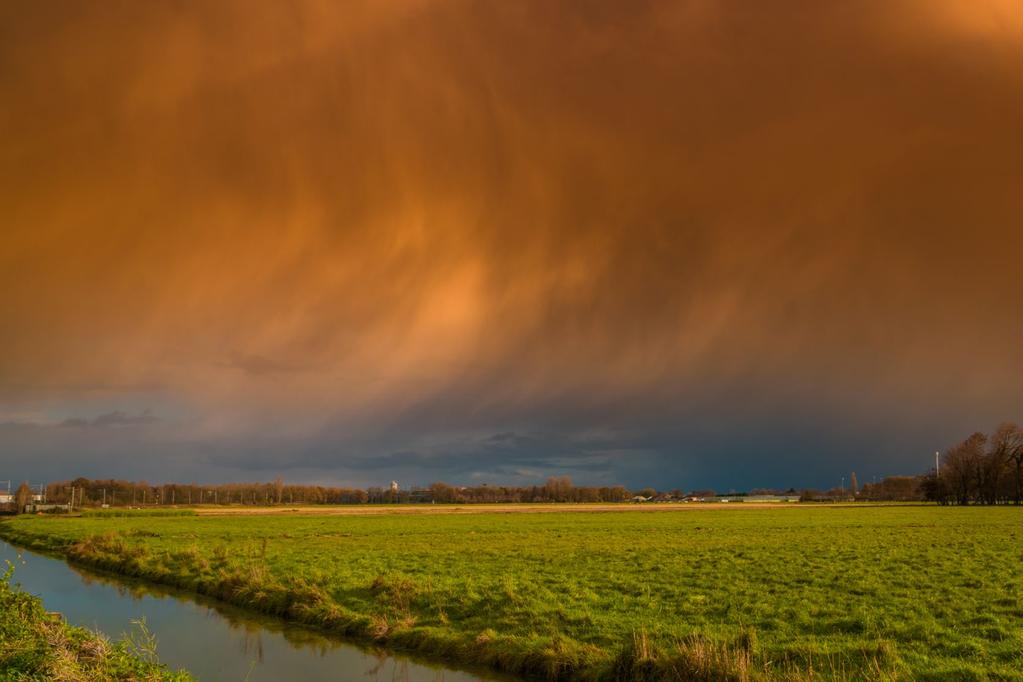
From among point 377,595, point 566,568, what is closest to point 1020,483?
point 566,568

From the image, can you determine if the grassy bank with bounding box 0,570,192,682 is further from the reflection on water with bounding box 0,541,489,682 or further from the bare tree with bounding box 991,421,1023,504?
the bare tree with bounding box 991,421,1023,504

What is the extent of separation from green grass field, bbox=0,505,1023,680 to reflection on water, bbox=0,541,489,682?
1225 millimetres

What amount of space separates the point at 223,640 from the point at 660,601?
53.0ft

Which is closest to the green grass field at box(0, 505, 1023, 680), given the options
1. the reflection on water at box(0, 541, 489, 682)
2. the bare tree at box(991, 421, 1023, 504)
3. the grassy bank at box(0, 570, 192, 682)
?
the reflection on water at box(0, 541, 489, 682)

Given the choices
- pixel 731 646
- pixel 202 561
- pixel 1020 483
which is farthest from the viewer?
pixel 1020 483

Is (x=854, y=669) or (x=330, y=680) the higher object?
(x=854, y=669)

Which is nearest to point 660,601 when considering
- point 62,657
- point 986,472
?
point 62,657

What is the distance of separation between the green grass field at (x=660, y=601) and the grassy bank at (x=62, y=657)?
9.33 metres

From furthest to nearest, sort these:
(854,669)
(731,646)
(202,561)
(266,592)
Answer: (202,561), (266,592), (731,646), (854,669)

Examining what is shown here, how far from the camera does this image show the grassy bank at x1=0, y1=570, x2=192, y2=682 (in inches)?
647

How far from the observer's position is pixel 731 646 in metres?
20.5

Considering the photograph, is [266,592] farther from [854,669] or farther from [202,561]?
[854,669]

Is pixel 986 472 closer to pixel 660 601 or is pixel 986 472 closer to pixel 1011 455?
pixel 1011 455

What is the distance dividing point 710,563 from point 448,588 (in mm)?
17036
